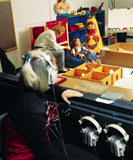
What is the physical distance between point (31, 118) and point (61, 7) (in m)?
5.20

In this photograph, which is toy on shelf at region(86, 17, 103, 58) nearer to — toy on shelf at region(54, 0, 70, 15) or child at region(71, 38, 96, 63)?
child at region(71, 38, 96, 63)

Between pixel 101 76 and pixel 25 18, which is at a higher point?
pixel 25 18

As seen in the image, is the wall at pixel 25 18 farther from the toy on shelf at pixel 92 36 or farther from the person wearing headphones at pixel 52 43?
the toy on shelf at pixel 92 36

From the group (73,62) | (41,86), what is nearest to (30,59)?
(41,86)

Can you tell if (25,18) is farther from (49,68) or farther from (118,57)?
(49,68)

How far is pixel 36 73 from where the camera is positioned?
1134mm

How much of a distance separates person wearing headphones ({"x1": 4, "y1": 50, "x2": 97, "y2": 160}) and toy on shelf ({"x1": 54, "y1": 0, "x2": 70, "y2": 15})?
4.82 m

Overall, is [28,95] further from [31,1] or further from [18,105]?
[31,1]

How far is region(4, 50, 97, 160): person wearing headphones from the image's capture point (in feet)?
3.52

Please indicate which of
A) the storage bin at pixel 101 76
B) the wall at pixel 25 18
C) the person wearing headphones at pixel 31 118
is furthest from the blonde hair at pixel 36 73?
the wall at pixel 25 18

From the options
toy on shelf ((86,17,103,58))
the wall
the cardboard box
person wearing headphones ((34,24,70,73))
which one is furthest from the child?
the wall

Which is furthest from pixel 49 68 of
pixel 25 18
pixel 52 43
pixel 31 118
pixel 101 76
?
pixel 25 18

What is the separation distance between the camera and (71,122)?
53.2 inches

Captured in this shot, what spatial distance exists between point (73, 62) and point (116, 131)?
12.2 feet
